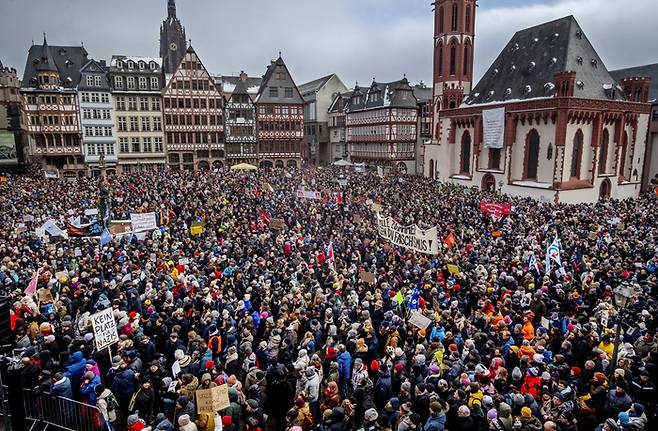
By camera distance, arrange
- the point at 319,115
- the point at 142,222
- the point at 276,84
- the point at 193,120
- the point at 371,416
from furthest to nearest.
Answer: the point at 319,115
the point at 276,84
the point at 193,120
the point at 142,222
the point at 371,416

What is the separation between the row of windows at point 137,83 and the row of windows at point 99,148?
6.73 meters

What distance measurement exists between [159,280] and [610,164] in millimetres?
41860

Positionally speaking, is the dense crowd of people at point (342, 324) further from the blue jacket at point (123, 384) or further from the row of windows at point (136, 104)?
the row of windows at point (136, 104)

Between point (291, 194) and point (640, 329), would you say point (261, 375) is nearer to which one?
point (640, 329)

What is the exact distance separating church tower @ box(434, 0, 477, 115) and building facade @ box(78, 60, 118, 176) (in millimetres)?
38538

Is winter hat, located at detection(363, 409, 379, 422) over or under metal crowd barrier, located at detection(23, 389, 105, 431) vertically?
over

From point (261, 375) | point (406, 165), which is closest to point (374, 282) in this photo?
point (261, 375)

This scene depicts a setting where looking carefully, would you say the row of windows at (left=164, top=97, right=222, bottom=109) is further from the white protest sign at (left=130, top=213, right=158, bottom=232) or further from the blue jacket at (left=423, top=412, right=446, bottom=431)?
the blue jacket at (left=423, top=412, right=446, bottom=431)

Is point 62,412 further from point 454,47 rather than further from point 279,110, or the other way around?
point 279,110

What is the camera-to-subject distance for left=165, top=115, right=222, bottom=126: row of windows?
178 feet

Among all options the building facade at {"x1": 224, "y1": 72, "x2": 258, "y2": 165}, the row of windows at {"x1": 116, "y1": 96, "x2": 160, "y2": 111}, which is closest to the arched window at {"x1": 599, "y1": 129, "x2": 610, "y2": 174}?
the building facade at {"x1": 224, "y1": 72, "x2": 258, "y2": 165}

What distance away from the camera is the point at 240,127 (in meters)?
58.2

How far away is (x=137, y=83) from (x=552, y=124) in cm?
4488

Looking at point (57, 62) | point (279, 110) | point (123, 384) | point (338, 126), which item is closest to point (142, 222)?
point (123, 384)
